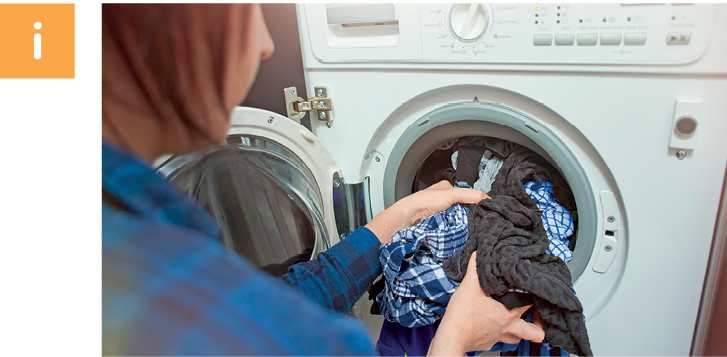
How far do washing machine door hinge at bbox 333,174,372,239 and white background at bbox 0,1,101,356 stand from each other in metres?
0.57

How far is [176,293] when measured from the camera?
0.29 meters

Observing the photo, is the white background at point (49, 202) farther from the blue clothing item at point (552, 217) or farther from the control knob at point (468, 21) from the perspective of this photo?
the blue clothing item at point (552, 217)

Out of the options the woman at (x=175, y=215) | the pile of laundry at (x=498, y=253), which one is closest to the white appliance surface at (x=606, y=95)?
the pile of laundry at (x=498, y=253)

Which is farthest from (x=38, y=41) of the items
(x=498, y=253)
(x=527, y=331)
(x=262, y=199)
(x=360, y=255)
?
(x=527, y=331)

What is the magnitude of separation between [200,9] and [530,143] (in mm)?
636

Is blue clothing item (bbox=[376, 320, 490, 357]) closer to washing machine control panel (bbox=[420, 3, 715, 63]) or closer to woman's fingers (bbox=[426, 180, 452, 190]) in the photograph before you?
woman's fingers (bbox=[426, 180, 452, 190])

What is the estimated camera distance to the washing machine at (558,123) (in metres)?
0.60

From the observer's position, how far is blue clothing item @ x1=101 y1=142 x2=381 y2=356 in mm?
284

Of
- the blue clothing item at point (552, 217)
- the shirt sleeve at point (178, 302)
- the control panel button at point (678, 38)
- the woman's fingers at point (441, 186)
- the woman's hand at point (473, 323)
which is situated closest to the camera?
the shirt sleeve at point (178, 302)

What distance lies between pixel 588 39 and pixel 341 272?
542 millimetres

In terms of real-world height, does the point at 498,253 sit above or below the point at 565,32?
below

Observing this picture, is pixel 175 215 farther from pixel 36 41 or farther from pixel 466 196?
pixel 466 196

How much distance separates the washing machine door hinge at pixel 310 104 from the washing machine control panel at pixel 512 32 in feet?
0.25

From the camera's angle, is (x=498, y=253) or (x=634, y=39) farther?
(x=498, y=253)
